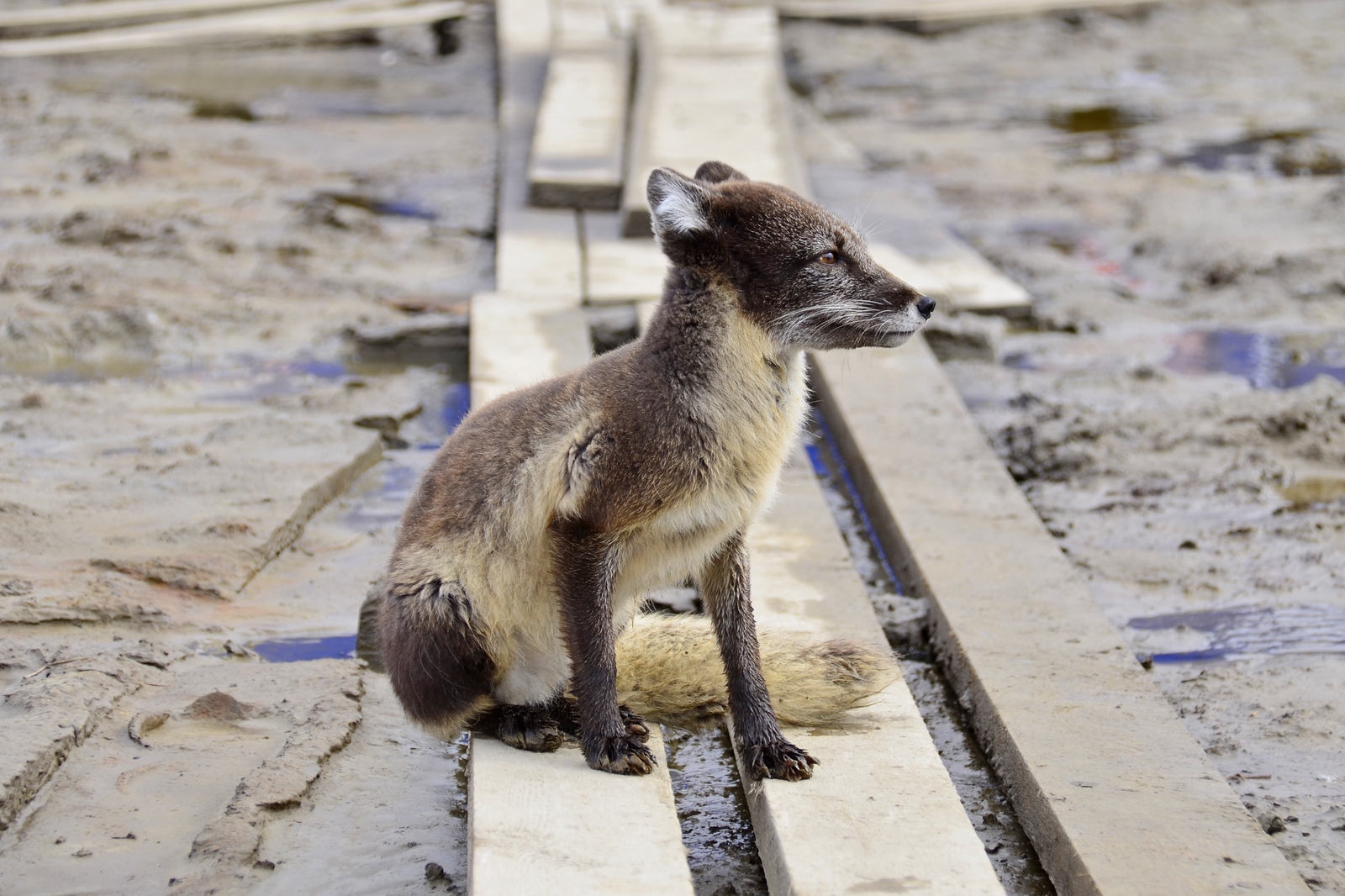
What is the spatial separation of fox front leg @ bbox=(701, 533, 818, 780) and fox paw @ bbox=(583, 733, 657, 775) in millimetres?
256

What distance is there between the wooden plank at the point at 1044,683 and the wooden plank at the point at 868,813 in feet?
0.86

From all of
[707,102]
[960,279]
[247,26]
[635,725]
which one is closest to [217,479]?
[635,725]

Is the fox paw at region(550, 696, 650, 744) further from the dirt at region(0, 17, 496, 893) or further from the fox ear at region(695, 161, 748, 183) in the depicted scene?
the fox ear at region(695, 161, 748, 183)

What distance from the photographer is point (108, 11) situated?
13.6 meters

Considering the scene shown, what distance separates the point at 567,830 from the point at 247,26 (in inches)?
496

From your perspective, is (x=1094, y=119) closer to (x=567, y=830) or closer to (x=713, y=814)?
(x=713, y=814)

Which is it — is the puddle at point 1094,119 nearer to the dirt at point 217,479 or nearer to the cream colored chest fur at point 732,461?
the dirt at point 217,479

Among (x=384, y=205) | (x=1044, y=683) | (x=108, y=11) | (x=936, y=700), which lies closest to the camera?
(x=1044, y=683)

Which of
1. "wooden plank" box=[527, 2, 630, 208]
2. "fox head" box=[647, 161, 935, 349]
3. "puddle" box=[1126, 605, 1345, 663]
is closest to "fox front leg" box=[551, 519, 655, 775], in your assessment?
"fox head" box=[647, 161, 935, 349]

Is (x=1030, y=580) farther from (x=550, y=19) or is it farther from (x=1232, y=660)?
(x=550, y=19)

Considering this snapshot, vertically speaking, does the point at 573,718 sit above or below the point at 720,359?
below

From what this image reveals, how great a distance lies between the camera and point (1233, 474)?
17.3 ft

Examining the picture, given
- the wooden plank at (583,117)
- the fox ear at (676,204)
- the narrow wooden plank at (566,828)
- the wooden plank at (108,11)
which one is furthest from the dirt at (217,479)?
the wooden plank at (108,11)

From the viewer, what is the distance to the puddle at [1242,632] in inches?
162
